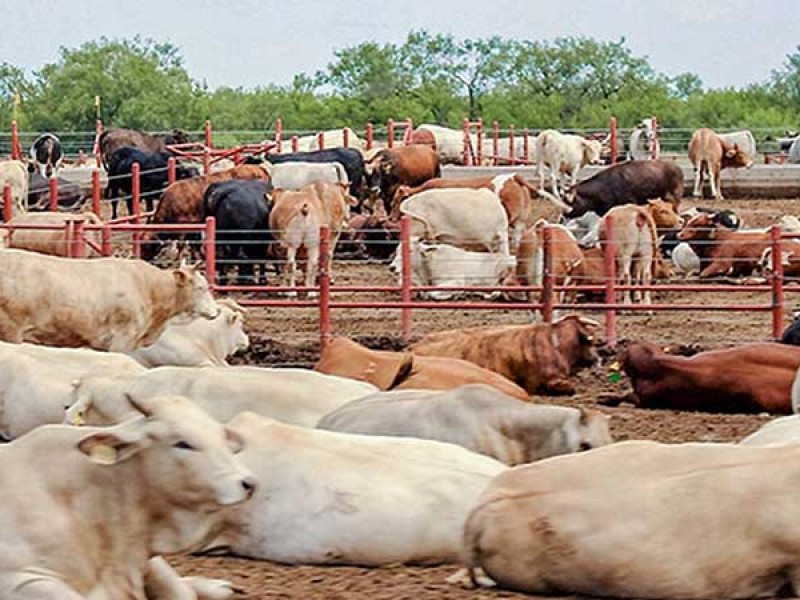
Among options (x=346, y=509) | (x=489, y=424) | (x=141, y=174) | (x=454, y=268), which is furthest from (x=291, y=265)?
(x=346, y=509)

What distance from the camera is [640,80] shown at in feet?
214

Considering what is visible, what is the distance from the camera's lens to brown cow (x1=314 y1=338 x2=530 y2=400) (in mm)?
10914

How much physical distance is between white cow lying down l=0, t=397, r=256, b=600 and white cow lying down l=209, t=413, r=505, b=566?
0.99 metres

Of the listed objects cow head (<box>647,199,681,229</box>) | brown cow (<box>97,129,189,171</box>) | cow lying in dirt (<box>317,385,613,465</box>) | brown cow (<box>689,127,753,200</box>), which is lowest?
cow lying in dirt (<box>317,385,613,465</box>)

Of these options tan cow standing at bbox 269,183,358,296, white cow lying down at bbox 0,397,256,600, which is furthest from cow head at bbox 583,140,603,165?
white cow lying down at bbox 0,397,256,600

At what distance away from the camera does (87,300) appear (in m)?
12.7

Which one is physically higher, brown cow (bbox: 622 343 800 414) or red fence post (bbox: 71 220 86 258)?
red fence post (bbox: 71 220 86 258)

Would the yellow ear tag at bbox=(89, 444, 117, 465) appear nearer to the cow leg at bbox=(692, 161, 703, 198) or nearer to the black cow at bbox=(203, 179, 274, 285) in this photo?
the black cow at bbox=(203, 179, 274, 285)

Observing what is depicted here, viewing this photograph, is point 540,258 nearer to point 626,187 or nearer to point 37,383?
point 37,383

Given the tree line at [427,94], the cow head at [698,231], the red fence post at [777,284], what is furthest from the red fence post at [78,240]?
the tree line at [427,94]

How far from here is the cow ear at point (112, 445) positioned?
6008mm

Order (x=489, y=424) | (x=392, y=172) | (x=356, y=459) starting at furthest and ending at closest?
(x=392, y=172)
(x=489, y=424)
(x=356, y=459)

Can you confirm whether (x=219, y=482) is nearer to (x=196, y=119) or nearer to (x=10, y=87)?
(x=196, y=119)

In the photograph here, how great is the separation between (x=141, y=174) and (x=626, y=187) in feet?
23.4
